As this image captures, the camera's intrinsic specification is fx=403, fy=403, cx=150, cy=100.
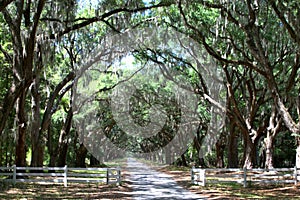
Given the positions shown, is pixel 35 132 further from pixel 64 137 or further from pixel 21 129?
pixel 64 137

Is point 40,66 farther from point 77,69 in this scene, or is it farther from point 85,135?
point 85,135

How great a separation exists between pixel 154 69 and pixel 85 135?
10672 millimetres

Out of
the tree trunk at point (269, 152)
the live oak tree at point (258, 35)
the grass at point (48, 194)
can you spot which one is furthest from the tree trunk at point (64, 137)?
the tree trunk at point (269, 152)

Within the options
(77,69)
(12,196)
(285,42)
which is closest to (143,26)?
(77,69)

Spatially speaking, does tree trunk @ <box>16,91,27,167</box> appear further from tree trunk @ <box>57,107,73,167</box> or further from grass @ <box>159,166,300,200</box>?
grass @ <box>159,166,300,200</box>

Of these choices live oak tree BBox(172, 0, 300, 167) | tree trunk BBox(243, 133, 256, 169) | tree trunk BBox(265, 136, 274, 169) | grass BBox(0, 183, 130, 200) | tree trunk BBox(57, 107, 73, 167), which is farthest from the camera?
tree trunk BBox(57, 107, 73, 167)

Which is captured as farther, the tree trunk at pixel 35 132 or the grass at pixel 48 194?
the tree trunk at pixel 35 132

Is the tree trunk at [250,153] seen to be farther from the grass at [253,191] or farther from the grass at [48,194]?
the grass at [48,194]

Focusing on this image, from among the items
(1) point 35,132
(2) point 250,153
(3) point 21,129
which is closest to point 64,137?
(1) point 35,132

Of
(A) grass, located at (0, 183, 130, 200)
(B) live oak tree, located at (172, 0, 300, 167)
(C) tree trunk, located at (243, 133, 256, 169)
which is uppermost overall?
(B) live oak tree, located at (172, 0, 300, 167)

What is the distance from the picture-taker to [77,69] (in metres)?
21.2

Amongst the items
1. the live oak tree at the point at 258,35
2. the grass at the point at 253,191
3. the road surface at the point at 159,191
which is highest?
the live oak tree at the point at 258,35

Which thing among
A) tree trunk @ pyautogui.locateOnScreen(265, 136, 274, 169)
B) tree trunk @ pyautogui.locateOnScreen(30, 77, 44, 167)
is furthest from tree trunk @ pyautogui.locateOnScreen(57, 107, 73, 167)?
tree trunk @ pyautogui.locateOnScreen(265, 136, 274, 169)

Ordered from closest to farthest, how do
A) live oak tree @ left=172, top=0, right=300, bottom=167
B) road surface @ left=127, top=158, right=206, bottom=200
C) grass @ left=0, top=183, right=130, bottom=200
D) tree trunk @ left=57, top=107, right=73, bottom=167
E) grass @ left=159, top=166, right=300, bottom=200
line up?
grass @ left=0, top=183, right=130, bottom=200 < road surface @ left=127, top=158, right=206, bottom=200 < grass @ left=159, top=166, right=300, bottom=200 < live oak tree @ left=172, top=0, right=300, bottom=167 < tree trunk @ left=57, top=107, right=73, bottom=167
